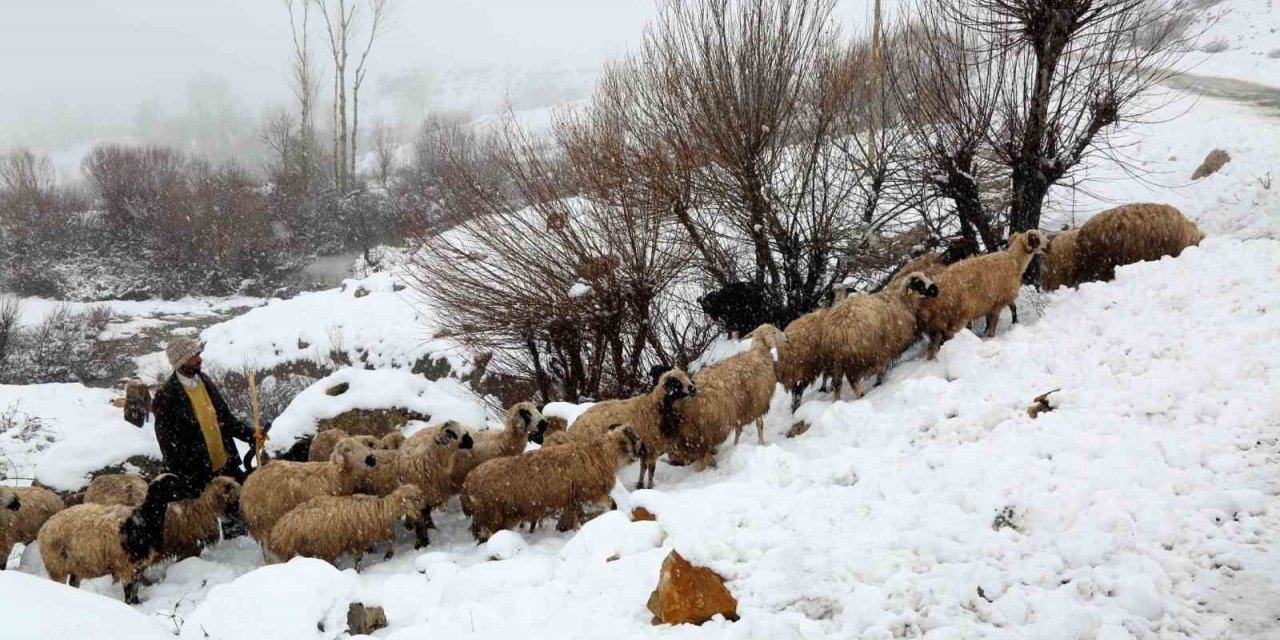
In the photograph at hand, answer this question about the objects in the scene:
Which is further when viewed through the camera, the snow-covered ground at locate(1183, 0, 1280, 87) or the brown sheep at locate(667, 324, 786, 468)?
the snow-covered ground at locate(1183, 0, 1280, 87)

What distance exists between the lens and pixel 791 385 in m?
8.14

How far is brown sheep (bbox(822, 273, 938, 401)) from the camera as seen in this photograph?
7633 mm

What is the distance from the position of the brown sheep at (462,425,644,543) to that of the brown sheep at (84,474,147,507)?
352cm

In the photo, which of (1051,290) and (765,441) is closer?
(765,441)

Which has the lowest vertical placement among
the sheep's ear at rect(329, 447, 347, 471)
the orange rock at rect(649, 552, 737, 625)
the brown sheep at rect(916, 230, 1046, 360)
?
the sheep's ear at rect(329, 447, 347, 471)

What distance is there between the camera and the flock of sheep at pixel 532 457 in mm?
6184

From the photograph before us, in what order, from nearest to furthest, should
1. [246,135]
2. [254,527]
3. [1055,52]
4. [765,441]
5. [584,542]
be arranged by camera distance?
[584,542]
[254,527]
[765,441]
[1055,52]
[246,135]

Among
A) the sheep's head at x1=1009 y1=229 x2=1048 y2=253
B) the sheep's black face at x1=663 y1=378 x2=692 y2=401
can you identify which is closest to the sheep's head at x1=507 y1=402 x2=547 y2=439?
the sheep's black face at x1=663 y1=378 x2=692 y2=401

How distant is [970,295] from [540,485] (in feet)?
16.8

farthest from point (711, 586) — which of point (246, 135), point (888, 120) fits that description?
point (246, 135)

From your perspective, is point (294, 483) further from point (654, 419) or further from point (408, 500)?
point (654, 419)

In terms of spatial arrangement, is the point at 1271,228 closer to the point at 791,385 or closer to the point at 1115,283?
the point at 1115,283

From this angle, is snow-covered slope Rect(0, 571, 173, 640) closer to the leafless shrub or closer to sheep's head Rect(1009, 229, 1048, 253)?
sheep's head Rect(1009, 229, 1048, 253)

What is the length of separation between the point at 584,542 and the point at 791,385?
368cm
